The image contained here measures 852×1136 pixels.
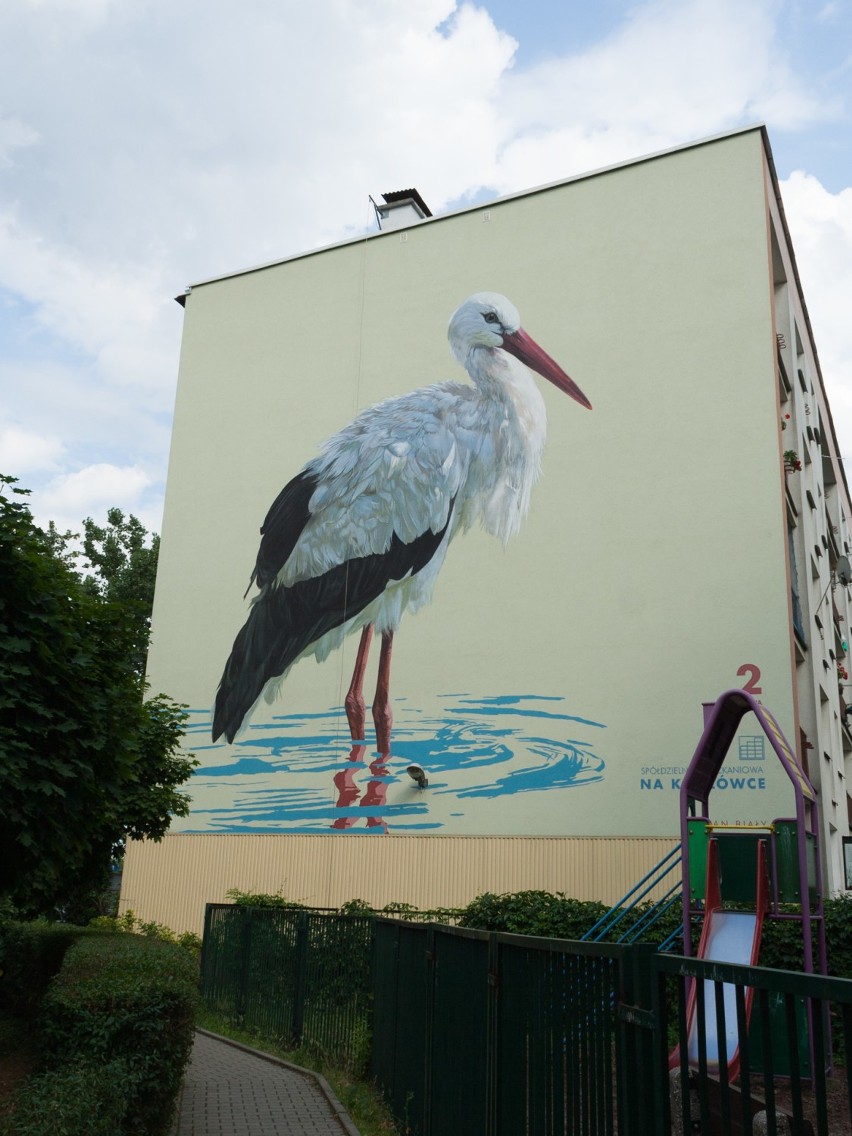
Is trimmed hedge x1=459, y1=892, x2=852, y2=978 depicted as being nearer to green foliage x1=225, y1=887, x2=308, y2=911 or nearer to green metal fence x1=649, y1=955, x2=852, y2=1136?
green foliage x1=225, y1=887, x2=308, y2=911

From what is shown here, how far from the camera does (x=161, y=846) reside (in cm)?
2567

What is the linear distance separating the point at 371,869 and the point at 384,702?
3.54m

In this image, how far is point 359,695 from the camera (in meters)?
24.2

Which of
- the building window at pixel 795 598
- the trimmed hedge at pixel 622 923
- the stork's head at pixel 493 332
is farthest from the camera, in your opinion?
the stork's head at pixel 493 332

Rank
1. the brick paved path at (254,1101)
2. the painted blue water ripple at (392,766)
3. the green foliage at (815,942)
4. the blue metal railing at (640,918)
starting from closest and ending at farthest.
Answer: the brick paved path at (254,1101), the green foliage at (815,942), the blue metal railing at (640,918), the painted blue water ripple at (392,766)

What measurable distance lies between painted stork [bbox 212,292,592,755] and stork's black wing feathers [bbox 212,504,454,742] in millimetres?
30

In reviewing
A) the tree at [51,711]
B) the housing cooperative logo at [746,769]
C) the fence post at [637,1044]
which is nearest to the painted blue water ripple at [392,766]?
the housing cooperative logo at [746,769]

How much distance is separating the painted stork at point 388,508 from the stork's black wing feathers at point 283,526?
3 cm

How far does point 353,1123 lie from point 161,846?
17325 millimetres

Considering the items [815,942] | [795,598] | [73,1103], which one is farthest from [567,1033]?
[795,598]

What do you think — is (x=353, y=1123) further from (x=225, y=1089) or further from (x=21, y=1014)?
(x=21, y=1014)

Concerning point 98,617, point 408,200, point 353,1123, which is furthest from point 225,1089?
point 408,200

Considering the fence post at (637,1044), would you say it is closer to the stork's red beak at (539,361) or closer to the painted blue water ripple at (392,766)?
the painted blue water ripple at (392,766)

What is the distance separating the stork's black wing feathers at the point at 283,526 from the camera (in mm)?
26312
